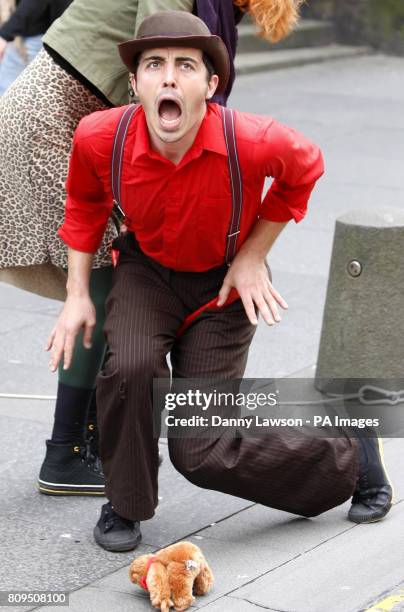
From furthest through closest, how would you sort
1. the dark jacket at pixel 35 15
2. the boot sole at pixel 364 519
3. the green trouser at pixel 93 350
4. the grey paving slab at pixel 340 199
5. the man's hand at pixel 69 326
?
1. the grey paving slab at pixel 340 199
2. the dark jacket at pixel 35 15
3. the green trouser at pixel 93 350
4. the boot sole at pixel 364 519
5. the man's hand at pixel 69 326

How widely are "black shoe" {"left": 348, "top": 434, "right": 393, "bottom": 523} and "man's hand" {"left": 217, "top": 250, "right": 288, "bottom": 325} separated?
64 cm

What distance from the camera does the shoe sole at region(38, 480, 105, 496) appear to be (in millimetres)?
4293

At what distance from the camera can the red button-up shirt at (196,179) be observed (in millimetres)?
3674

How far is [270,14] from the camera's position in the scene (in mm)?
4102

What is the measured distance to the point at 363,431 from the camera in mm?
4191

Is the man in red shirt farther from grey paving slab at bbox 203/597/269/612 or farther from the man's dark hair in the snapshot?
grey paving slab at bbox 203/597/269/612

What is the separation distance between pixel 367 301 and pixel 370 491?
1.33m

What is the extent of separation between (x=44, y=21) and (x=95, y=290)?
6.81 ft

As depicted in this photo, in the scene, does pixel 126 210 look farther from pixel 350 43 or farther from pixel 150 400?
pixel 350 43

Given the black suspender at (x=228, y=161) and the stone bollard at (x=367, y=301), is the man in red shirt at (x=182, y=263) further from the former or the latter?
the stone bollard at (x=367, y=301)

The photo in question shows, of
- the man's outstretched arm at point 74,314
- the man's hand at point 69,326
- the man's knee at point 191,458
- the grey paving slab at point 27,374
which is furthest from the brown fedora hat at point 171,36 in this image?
the grey paving slab at point 27,374

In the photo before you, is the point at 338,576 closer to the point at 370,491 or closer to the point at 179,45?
the point at 370,491

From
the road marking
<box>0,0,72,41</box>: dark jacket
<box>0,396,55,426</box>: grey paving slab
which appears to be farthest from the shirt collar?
<box>0,0,72,41</box>: dark jacket

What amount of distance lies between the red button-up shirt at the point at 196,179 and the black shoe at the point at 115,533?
80 centimetres
